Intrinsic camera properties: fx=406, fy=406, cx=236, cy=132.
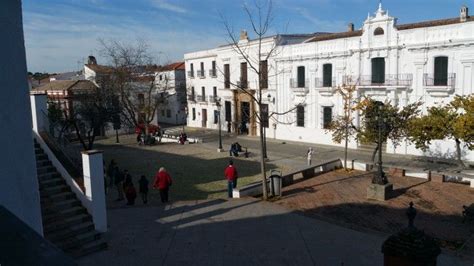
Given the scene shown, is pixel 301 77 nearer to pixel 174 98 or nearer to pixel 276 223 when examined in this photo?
pixel 276 223

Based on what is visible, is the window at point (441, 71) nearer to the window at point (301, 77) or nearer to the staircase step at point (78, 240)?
the window at point (301, 77)

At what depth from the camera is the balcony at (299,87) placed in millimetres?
29516

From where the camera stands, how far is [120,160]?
23.6 m

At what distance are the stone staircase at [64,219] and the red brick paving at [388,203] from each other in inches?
241

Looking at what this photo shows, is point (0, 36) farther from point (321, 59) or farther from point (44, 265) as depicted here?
point (321, 59)

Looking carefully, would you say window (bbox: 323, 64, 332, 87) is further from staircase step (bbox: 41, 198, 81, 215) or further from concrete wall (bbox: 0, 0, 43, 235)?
concrete wall (bbox: 0, 0, 43, 235)

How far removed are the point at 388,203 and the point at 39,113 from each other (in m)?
11.4

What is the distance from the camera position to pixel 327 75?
28.2 metres

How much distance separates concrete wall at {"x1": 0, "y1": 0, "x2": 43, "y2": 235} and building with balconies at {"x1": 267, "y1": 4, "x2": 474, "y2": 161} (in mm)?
15691

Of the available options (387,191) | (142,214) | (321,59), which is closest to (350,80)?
(321,59)

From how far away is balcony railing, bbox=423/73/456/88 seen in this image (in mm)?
21625

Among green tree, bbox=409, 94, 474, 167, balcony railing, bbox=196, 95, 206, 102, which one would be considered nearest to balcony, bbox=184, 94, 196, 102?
balcony railing, bbox=196, 95, 206, 102

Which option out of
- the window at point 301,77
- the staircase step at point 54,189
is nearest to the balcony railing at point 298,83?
the window at point 301,77

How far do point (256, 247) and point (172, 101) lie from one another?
133ft
